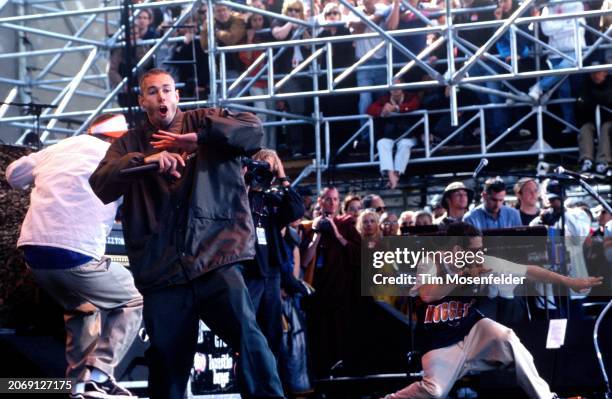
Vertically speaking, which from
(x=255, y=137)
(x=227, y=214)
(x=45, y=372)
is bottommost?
(x=45, y=372)

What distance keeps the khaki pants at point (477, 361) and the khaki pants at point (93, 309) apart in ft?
7.92

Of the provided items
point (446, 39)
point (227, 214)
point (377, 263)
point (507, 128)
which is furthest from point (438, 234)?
point (507, 128)

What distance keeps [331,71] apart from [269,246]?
4197 mm

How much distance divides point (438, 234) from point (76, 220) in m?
3.37

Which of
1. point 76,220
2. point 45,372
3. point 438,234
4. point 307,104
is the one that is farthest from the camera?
point 307,104

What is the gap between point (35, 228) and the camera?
7527 millimetres

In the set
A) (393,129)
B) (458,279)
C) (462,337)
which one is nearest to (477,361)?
(462,337)

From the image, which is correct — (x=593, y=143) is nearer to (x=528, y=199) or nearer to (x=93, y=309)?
(x=528, y=199)

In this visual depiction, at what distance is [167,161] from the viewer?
222 inches

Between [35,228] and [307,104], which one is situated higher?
[307,104]

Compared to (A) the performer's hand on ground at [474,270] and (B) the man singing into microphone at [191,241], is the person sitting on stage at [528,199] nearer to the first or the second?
(A) the performer's hand on ground at [474,270]

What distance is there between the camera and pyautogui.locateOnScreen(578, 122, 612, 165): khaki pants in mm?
13477

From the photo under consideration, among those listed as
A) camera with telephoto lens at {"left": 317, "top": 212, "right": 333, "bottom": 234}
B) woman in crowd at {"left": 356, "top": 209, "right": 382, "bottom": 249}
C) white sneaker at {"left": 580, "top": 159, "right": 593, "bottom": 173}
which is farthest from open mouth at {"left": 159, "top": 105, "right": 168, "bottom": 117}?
white sneaker at {"left": 580, "top": 159, "right": 593, "bottom": 173}

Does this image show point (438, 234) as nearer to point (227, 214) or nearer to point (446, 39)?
point (446, 39)
